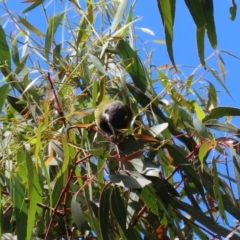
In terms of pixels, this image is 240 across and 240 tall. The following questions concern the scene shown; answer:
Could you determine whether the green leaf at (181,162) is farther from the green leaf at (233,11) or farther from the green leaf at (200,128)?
the green leaf at (233,11)

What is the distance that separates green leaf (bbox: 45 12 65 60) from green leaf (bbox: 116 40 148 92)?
5.2 inches

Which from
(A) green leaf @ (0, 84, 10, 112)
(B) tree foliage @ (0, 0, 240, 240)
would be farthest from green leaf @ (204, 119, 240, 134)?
(A) green leaf @ (0, 84, 10, 112)

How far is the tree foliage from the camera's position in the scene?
1.28m

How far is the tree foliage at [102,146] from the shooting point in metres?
1.28

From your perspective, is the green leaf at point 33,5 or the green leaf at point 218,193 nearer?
the green leaf at point 218,193

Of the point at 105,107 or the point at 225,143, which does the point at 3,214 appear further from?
the point at 225,143

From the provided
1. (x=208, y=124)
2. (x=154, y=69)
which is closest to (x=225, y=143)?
(x=208, y=124)

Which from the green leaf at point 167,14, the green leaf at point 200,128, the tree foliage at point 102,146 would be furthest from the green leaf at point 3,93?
the green leaf at point 167,14

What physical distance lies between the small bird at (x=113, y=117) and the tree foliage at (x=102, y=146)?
16 millimetres

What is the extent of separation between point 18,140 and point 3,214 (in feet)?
0.47

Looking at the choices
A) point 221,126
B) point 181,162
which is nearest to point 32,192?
point 181,162

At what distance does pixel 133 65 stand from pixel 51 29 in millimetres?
181

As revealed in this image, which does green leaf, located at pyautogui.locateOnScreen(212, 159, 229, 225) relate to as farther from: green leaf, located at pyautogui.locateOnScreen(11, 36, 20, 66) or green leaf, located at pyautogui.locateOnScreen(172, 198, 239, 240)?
green leaf, located at pyautogui.locateOnScreen(11, 36, 20, 66)

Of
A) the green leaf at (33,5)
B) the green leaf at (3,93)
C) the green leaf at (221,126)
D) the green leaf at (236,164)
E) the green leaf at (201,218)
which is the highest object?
the green leaf at (33,5)
